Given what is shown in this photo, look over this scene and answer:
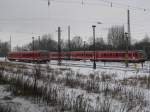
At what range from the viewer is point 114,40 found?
11912 cm

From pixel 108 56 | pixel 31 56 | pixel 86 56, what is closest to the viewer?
pixel 108 56

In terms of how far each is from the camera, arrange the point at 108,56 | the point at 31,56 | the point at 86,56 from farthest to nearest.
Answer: the point at 86,56
the point at 31,56
the point at 108,56

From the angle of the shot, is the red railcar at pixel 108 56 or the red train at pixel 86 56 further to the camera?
the red train at pixel 86 56

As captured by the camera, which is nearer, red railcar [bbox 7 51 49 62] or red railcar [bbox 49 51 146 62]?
red railcar [bbox 49 51 146 62]

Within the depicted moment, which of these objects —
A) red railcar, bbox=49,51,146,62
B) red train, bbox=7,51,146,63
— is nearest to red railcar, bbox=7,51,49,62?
red train, bbox=7,51,146,63

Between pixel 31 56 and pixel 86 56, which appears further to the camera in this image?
pixel 86 56

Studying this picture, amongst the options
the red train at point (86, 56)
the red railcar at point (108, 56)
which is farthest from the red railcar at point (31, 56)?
the red railcar at point (108, 56)

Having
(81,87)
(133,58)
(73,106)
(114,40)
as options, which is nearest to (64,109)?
(73,106)

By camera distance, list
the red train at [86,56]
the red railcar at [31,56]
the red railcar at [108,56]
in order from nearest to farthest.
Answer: the red railcar at [108,56], the red train at [86,56], the red railcar at [31,56]

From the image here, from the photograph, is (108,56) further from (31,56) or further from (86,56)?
(31,56)

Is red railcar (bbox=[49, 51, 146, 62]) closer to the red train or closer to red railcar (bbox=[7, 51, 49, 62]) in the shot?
the red train

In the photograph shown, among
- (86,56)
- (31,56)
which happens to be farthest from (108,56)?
(31,56)

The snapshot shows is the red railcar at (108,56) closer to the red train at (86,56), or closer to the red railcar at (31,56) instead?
the red train at (86,56)

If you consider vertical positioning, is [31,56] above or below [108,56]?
above
